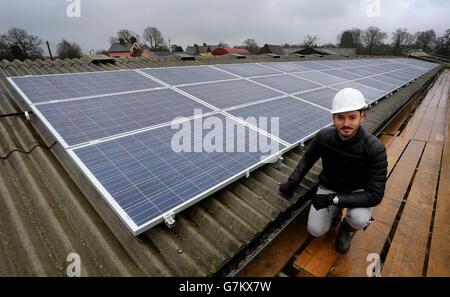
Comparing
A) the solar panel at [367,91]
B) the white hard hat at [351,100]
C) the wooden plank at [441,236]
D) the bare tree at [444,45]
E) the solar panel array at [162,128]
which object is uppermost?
the bare tree at [444,45]

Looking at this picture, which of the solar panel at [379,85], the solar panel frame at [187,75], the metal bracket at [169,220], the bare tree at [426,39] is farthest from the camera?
the bare tree at [426,39]

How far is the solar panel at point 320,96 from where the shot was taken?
6230mm

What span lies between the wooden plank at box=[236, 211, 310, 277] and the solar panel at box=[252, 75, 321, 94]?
4.53 metres

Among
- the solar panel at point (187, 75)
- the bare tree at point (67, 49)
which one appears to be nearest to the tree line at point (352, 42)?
the bare tree at point (67, 49)

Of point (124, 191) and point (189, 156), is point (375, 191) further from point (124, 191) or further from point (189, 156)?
point (124, 191)

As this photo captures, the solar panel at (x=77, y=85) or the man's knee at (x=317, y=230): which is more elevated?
the solar panel at (x=77, y=85)

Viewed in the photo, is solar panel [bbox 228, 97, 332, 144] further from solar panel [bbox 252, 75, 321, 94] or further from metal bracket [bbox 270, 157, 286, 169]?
solar panel [bbox 252, 75, 321, 94]

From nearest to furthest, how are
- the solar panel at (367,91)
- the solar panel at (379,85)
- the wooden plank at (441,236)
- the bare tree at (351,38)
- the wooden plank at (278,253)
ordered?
the wooden plank at (278,253) < the wooden plank at (441,236) < the solar panel at (367,91) < the solar panel at (379,85) < the bare tree at (351,38)

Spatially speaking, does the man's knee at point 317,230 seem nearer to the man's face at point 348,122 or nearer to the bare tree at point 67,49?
the man's face at point 348,122

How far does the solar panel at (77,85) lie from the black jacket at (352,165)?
176 inches

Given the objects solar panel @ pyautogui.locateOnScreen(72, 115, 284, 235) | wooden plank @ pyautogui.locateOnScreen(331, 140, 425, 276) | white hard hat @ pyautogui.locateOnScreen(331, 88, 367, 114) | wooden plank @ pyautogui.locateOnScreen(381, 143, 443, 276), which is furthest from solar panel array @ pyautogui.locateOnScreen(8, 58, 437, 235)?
wooden plank @ pyautogui.locateOnScreen(381, 143, 443, 276)
